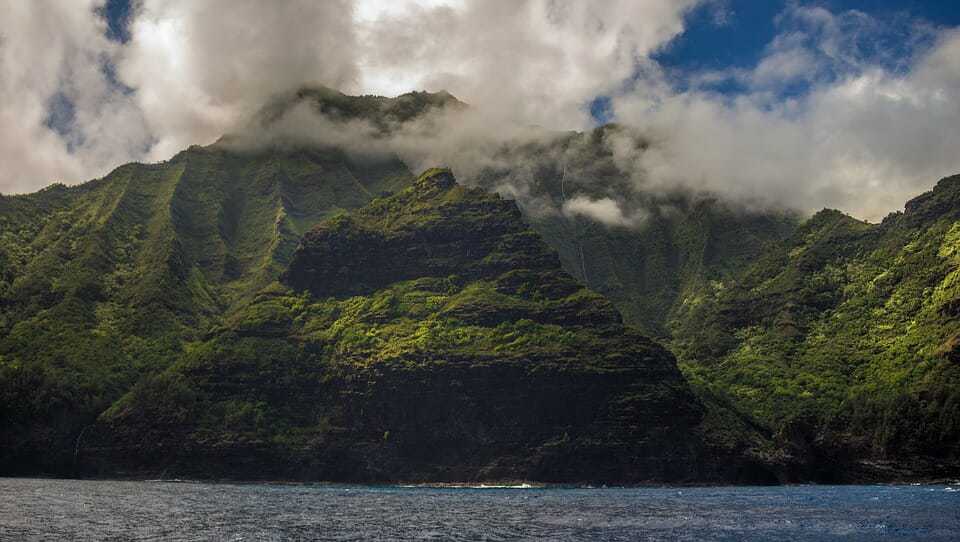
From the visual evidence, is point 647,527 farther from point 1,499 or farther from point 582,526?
point 1,499

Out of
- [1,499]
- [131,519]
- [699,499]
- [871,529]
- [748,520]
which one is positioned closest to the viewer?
[871,529]

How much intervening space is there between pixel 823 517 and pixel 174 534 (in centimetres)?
9478

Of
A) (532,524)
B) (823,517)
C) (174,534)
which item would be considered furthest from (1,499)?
(823,517)

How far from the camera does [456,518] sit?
142 m

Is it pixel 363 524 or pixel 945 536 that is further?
pixel 363 524

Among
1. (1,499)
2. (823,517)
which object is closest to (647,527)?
(823,517)

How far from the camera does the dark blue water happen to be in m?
112

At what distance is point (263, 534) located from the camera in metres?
112

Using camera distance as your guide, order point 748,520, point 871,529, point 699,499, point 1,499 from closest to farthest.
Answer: point 871,529 → point 748,520 → point 1,499 → point 699,499

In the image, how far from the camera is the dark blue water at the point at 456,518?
11212 centimetres

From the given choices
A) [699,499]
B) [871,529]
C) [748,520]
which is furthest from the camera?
[699,499]

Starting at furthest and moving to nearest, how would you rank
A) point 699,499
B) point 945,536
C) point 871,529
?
point 699,499 < point 871,529 < point 945,536

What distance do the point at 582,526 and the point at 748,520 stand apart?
2832 centimetres

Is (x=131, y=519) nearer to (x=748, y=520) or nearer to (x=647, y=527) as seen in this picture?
(x=647, y=527)
